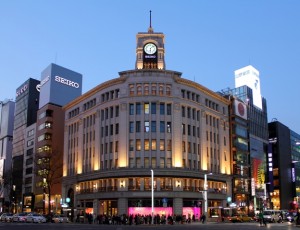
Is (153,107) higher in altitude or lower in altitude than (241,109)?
lower

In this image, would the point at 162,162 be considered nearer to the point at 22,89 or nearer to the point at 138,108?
the point at 138,108

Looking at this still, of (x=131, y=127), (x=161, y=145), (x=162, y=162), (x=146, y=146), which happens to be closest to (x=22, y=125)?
(x=131, y=127)

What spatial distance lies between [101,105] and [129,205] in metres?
22.1

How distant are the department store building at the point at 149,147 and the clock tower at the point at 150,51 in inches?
8.9

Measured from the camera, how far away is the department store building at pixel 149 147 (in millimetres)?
79812

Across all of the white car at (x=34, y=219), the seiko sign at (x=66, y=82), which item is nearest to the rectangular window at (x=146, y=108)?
the white car at (x=34, y=219)

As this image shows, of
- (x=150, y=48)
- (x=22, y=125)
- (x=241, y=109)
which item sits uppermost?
(x=150, y=48)

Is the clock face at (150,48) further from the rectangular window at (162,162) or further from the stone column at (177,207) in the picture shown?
the stone column at (177,207)

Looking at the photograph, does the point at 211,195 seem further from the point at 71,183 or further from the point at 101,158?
the point at 71,183

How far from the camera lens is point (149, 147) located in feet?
265

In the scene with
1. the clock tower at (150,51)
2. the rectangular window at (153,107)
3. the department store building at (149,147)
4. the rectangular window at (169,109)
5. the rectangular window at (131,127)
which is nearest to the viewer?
the department store building at (149,147)

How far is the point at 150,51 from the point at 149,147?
83.1ft

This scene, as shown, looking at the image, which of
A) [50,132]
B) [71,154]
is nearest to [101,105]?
[71,154]

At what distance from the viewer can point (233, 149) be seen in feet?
333
